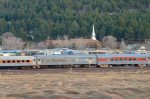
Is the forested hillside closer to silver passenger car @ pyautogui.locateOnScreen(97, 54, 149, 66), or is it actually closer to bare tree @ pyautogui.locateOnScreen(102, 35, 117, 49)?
bare tree @ pyautogui.locateOnScreen(102, 35, 117, 49)

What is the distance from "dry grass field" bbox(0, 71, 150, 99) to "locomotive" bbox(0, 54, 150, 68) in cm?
848

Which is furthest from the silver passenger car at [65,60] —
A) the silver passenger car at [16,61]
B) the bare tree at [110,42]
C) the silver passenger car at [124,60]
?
the bare tree at [110,42]

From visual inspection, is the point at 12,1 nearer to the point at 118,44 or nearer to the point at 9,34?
the point at 9,34

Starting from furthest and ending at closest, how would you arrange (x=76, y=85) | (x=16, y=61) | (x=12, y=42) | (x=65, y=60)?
(x=12, y=42) → (x=65, y=60) → (x=16, y=61) → (x=76, y=85)

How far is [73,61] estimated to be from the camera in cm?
5372

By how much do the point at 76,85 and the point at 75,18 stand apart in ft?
274

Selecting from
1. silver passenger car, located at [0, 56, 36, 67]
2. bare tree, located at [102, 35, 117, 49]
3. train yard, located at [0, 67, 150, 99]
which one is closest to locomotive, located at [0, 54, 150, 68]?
silver passenger car, located at [0, 56, 36, 67]

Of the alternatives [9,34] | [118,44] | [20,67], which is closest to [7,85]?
[20,67]

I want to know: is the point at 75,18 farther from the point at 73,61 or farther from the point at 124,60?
the point at 73,61

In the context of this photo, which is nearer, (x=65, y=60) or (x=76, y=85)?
(x=76, y=85)

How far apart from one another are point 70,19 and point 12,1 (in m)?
30.4

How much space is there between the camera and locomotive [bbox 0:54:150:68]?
52.8 m

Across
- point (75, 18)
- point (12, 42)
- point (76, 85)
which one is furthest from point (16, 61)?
point (75, 18)

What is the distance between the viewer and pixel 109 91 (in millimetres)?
32156
